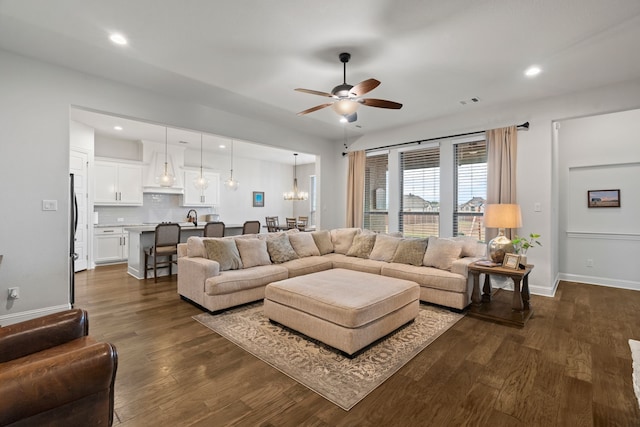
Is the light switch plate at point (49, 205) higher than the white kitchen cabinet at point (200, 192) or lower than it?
lower

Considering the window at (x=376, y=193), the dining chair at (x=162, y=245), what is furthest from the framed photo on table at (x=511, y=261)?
the dining chair at (x=162, y=245)

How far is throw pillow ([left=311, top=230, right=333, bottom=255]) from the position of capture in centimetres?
528

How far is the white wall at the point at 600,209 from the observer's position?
4613 mm

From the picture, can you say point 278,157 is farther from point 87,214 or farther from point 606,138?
point 606,138

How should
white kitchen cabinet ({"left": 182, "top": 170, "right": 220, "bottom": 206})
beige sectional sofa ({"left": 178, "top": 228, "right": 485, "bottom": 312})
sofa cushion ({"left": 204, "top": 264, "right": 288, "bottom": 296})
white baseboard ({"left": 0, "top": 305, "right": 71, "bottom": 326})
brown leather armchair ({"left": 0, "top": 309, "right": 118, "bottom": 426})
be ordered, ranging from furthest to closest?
1. white kitchen cabinet ({"left": 182, "top": 170, "right": 220, "bottom": 206})
2. beige sectional sofa ({"left": 178, "top": 228, "right": 485, "bottom": 312})
3. sofa cushion ({"left": 204, "top": 264, "right": 288, "bottom": 296})
4. white baseboard ({"left": 0, "top": 305, "right": 71, "bottom": 326})
5. brown leather armchair ({"left": 0, "top": 309, "right": 118, "bottom": 426})

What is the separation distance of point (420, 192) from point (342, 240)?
1815 mm

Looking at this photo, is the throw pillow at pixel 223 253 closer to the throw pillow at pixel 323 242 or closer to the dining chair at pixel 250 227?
the throw pillow at pixel 323 242

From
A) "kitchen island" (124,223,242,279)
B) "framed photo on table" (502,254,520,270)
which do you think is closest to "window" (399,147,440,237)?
"framed photo on table" (502,254,520,270)

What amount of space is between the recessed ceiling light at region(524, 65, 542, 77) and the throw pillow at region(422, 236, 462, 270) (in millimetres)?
2214

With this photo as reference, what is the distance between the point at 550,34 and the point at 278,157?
7753 millimetres

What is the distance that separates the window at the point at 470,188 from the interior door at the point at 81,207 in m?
7.02

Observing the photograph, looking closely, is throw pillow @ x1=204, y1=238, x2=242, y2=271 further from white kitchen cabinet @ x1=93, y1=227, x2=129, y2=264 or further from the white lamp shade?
white kitchen cabinet @ x1=93, y1=227, x2=129, y2=264

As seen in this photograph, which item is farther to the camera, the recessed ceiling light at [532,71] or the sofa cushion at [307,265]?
the sofa cushion at [307,265]

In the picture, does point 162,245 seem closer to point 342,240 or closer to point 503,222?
point 342,240
